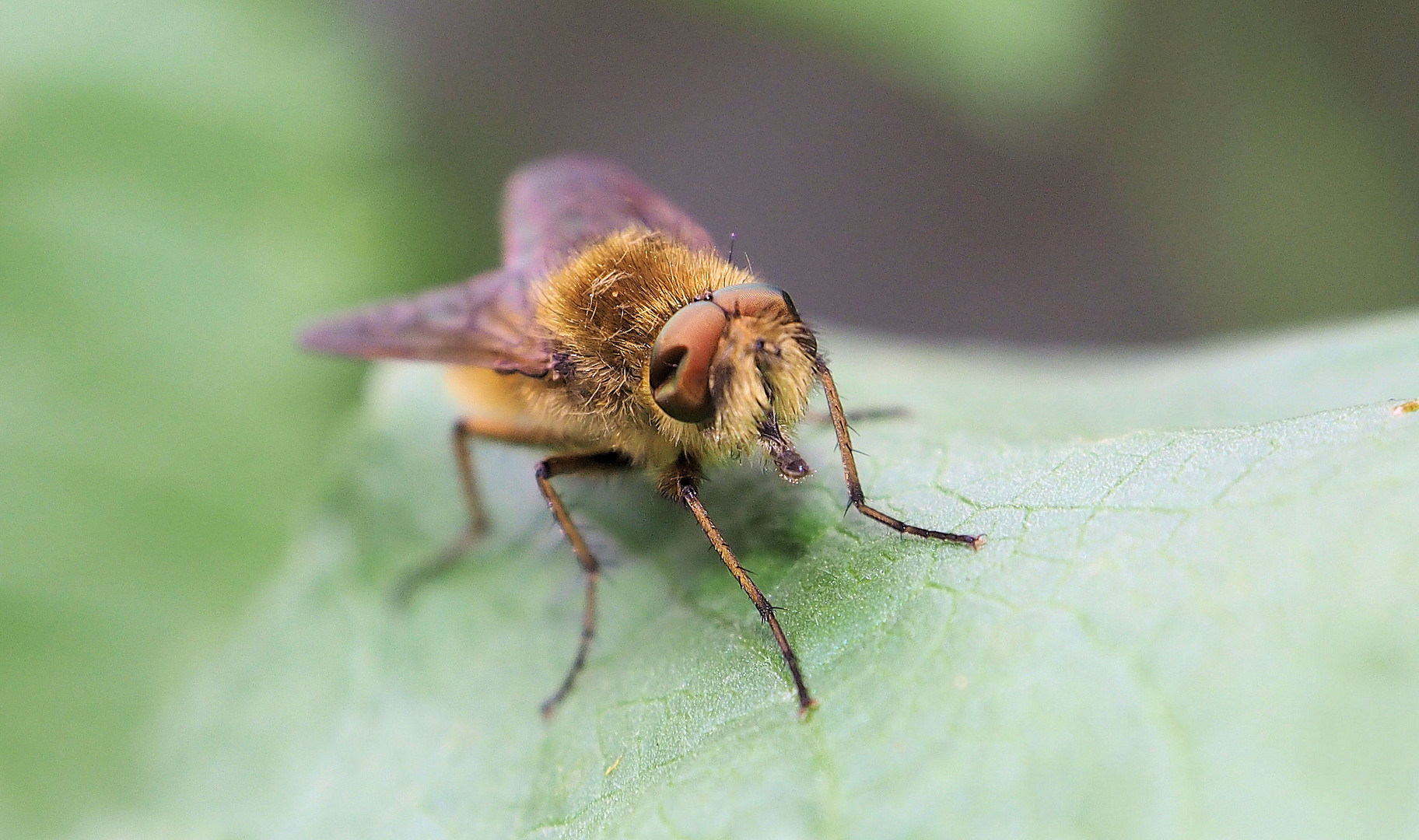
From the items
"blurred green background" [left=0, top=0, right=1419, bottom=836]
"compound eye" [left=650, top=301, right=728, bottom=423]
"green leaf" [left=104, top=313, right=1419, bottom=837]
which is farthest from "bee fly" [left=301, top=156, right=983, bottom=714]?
"blurred green background" [left=0, top=0, right=1419, bottom=836]

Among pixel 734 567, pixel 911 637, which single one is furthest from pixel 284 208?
pixel 911 637

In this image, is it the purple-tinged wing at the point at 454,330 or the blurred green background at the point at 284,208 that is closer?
the purple-tinged wing at the point at 454,330

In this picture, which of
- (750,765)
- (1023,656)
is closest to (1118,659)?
(1023,656)

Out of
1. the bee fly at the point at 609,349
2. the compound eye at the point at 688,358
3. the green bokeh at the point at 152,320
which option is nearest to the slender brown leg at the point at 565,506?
the bee fly at the point at 609,349

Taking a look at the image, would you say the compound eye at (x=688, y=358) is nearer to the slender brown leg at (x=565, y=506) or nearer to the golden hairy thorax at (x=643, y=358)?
the golden hairy thorax at (x=643, y=358)

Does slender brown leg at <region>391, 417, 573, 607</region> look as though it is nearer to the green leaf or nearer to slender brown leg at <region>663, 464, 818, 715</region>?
the green leaf

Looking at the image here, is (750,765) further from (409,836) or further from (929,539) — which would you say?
(409,836)
